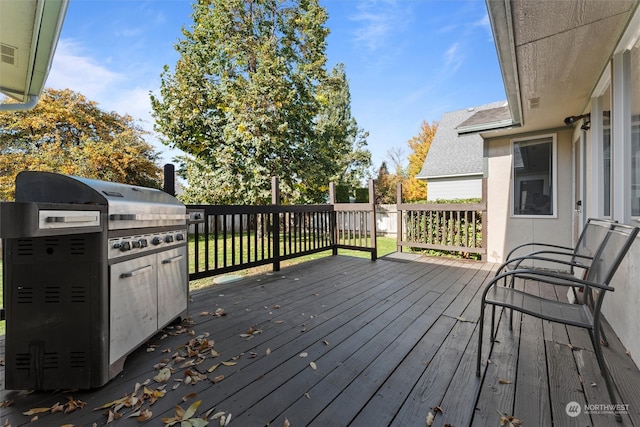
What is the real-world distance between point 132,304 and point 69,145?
11.1 m

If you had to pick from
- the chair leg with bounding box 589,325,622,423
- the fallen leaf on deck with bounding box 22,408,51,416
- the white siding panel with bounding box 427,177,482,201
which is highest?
the white siding panel with bounding box 427,177,482,201

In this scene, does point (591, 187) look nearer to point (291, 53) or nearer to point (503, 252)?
point (503, 252)

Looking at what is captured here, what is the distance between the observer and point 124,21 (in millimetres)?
7211

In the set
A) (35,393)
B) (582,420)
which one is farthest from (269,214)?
(582,420)

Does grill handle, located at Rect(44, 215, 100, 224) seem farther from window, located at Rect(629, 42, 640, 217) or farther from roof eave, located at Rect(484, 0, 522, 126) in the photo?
window, located at Rect(629, 42, 640, 217)

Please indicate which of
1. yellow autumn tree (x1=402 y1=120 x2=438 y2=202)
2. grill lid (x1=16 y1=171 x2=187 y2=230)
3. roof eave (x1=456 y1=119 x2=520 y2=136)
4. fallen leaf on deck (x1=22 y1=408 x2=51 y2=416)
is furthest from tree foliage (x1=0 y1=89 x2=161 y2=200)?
yellow autumn tree (x1=402 y1=120 x2=438 y2=202)

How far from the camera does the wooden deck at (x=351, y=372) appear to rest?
1348 millimetres

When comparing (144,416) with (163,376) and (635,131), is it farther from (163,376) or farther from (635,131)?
(635,131)

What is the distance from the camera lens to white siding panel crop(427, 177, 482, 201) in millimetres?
10328

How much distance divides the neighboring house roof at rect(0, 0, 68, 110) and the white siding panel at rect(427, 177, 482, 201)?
1117cm

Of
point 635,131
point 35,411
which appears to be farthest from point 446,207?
point 35,411

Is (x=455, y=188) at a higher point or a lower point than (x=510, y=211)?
higher

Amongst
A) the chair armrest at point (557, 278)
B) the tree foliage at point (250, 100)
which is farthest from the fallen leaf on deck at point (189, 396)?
the tree foliage at point (250, 100)

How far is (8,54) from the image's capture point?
293 centimetres
